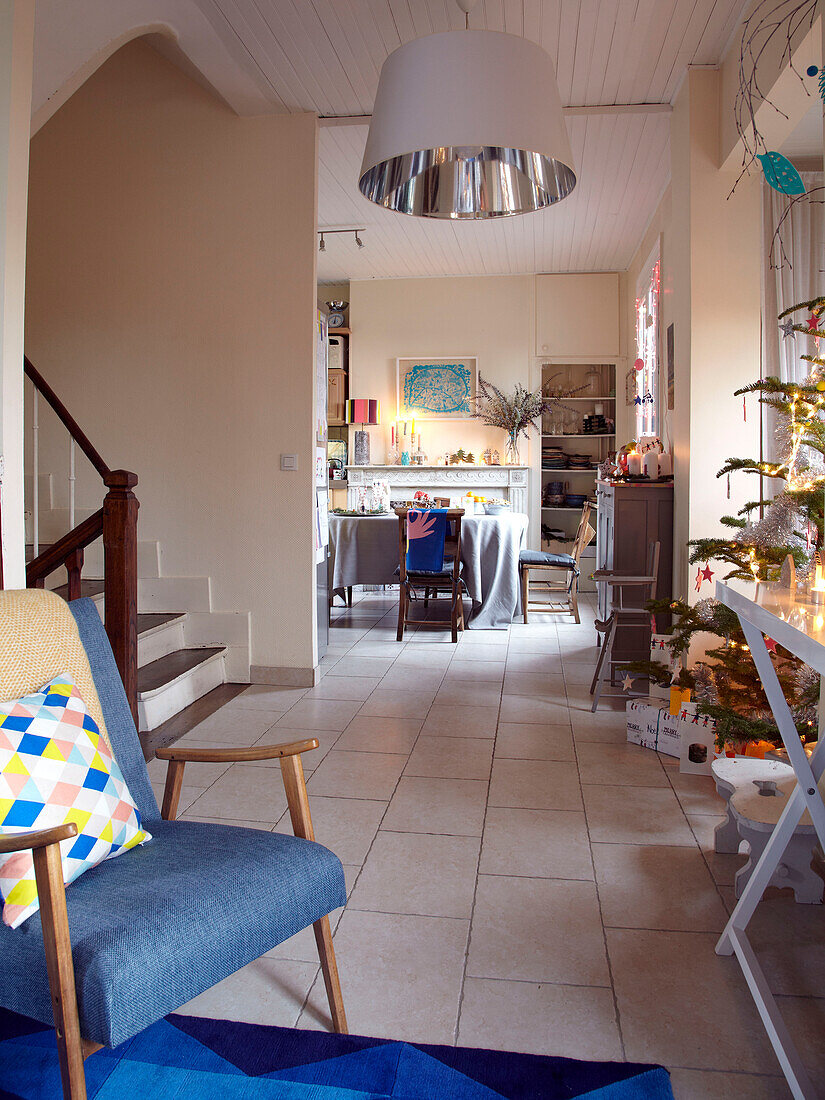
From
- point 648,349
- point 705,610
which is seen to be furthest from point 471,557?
point 705,610

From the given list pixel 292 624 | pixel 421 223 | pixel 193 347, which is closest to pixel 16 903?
pixel 292 624

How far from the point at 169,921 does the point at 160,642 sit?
3120 mm

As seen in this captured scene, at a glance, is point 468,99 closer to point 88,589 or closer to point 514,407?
point 88,589

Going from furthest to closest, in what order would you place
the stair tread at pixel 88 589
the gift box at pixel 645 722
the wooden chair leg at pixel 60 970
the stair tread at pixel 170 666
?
the stair tread at pixel 88 589 → the stair tread at pixel 170 666 → the gift box at pixel 645 722 → the wooden chair leg at pixel 60 970

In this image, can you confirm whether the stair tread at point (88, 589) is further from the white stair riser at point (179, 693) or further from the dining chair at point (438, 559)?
the dining chair at point (438, 559)

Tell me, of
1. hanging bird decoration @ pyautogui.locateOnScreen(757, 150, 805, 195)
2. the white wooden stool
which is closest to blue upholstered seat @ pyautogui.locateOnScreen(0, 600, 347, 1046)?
the white wooden stool

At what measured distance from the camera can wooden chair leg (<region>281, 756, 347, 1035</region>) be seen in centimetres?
172

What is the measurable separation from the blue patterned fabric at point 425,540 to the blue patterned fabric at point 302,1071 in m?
4.37

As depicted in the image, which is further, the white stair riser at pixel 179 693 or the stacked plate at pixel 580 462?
the stacked plate at pixel 580 462

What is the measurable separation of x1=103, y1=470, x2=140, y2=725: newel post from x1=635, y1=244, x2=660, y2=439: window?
13.8 feet

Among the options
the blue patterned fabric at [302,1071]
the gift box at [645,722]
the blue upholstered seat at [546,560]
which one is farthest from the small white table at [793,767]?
the blue upholstered seat at [546,560]

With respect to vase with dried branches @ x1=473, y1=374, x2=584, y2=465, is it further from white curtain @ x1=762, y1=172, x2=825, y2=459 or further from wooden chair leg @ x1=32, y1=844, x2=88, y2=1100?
wooden chair leg @ x1=32, y1=844, x2=88, y2=1100

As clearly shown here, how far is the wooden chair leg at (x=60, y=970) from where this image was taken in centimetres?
127

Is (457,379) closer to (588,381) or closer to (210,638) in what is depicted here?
(588,381)
